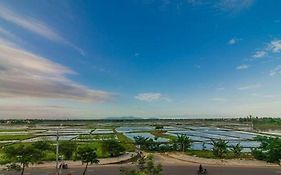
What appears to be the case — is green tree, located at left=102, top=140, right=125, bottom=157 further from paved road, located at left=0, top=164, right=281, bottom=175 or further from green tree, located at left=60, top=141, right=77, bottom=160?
green tree, located at left=60, top=141, right=77, bottom=160

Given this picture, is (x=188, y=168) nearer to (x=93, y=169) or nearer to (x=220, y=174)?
(x=220, y=174)

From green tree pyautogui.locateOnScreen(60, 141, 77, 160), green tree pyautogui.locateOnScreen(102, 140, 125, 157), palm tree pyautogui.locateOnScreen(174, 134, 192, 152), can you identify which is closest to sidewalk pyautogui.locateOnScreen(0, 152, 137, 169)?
green tree pyautogui.locateOnScreen(102, 140, 125, 157)

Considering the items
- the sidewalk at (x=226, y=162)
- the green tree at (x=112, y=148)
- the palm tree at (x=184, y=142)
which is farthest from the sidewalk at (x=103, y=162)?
the palm tree at (x=184, y=142)

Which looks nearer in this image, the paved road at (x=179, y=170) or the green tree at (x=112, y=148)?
the paved road at (x=179, y=170)

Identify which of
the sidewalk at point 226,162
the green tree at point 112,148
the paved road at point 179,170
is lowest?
the paved road at point 179,170

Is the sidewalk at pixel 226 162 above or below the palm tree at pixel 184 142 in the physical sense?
below

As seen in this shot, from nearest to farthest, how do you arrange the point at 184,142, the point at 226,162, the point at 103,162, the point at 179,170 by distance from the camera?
the point at 179,170 → the point at 103,162 → the point at 226,162 → the point at 184,142

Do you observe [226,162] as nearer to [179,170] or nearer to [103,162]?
[179,170]

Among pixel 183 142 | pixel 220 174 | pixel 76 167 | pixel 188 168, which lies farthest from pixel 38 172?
pixel 183 142

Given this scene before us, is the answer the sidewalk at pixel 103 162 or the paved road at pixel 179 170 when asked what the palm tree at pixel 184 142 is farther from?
the paved road at pixel 179 170

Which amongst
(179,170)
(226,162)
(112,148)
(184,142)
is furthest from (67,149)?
(184,142)

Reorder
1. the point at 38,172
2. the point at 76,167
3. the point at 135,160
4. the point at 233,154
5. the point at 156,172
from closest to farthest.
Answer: the point at 156,172 → the point at 38,172 → the point at 76,167 → the point at 135,160 → the point at 233,154
